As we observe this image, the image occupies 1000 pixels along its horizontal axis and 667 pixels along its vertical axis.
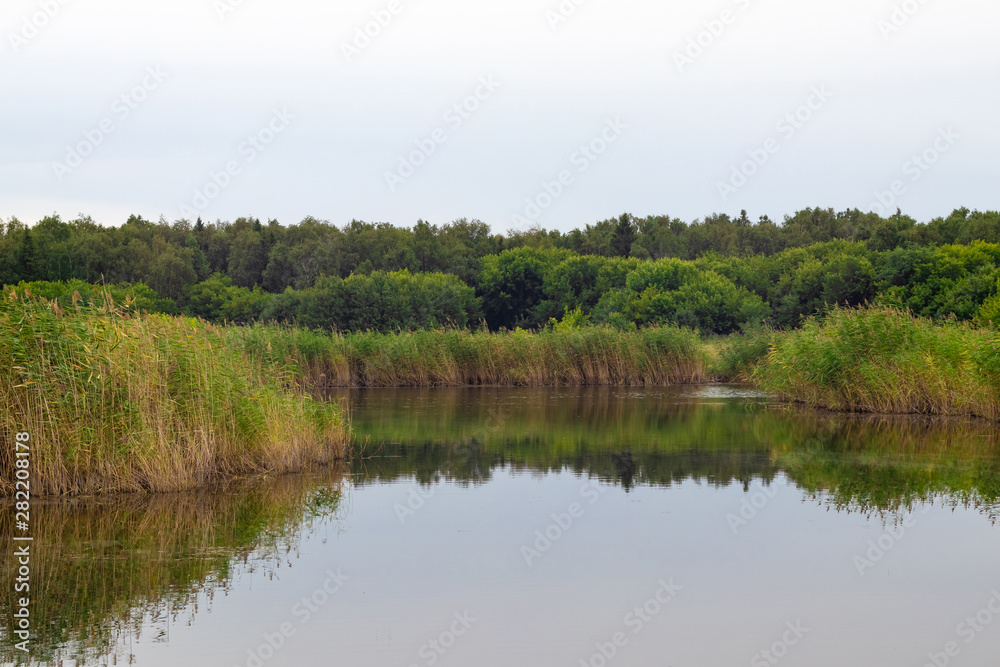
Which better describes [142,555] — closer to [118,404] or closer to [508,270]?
[118,404]

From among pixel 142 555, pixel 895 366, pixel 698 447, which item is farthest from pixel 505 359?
pixel 142 555

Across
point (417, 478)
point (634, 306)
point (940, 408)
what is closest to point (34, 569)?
point (417, 478)

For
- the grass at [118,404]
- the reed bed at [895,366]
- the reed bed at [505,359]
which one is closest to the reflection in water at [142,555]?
the grass at [118,404]

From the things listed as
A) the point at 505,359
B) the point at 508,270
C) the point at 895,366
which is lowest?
the point at 505,359

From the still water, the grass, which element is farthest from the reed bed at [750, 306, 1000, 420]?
the grass

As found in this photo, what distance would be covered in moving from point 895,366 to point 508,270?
1670 inches

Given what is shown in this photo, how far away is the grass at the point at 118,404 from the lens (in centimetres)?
968

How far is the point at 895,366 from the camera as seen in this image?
1811 centimetres

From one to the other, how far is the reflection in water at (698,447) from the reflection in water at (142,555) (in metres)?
2.10

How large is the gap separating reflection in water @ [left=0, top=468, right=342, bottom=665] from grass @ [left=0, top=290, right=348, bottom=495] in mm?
316

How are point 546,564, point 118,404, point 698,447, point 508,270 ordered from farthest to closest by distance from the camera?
point 508,270, point 698,447, point 118,404, point 546,564

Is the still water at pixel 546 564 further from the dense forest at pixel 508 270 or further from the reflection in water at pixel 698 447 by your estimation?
the dense forest at pixel 508 270

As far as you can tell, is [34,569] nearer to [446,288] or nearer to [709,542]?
[709,542]

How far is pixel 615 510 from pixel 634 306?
40.8 meters
